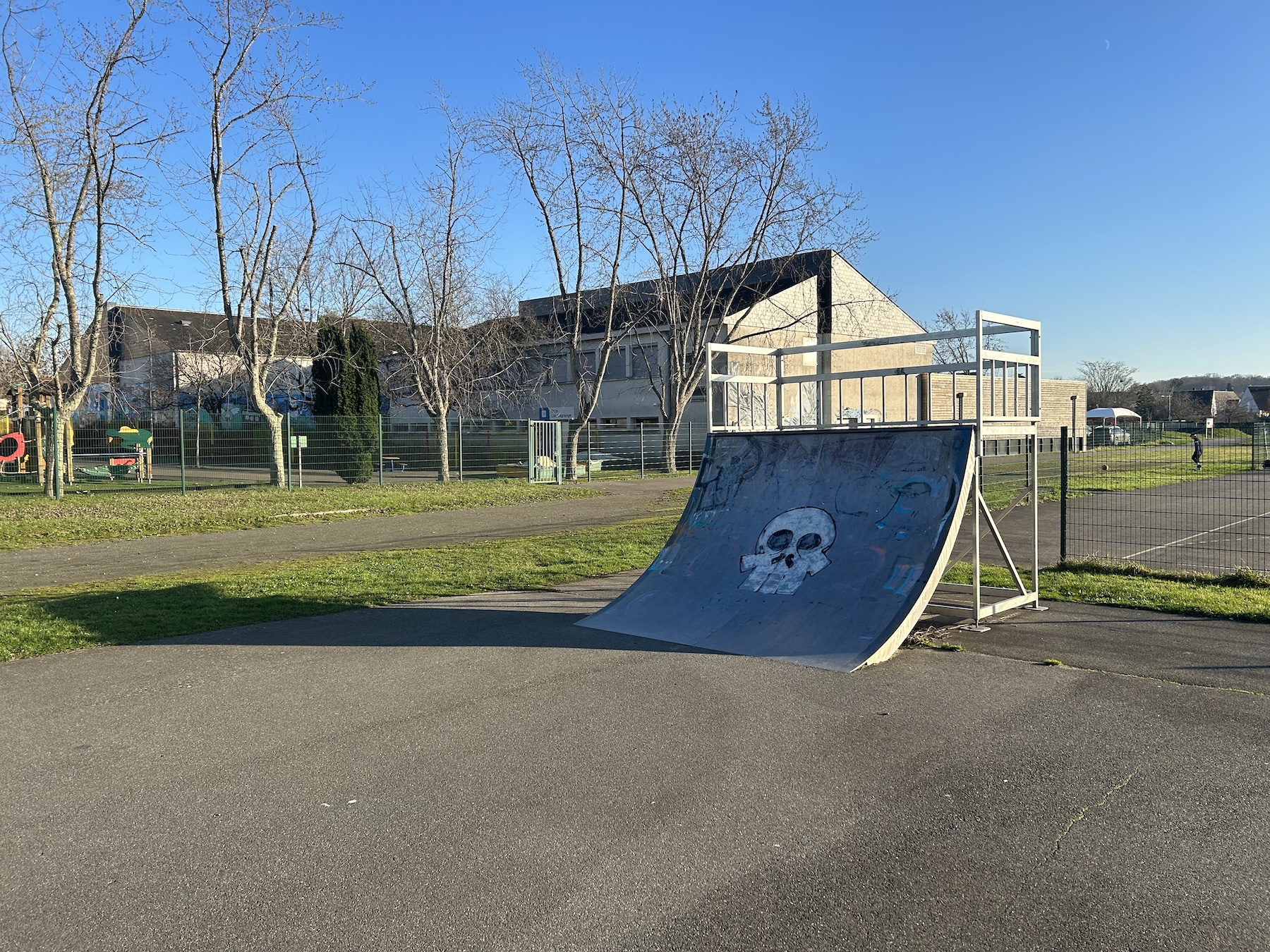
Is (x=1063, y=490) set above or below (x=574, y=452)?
below

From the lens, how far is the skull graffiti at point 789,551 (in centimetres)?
740

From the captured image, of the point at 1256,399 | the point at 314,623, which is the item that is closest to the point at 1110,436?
the point at 314,623

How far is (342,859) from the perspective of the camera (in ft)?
11.3

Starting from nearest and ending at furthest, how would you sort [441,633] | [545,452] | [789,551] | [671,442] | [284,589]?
[441,633] < [789,551] < [284,589] < [545,452] < [671,442]

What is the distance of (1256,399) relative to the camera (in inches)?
5251

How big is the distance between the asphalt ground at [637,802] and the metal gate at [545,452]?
21.7 metres

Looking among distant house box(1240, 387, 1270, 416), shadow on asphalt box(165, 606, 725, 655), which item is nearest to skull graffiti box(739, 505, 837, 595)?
shadow on asphalt box(165, 606, 725, 655)

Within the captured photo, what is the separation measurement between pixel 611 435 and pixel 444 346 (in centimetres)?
Result: 732

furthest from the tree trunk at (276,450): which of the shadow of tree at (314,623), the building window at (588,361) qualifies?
the building window at (588,361)

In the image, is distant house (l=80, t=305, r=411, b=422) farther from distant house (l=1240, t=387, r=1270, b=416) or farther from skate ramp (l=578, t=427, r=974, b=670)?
distant house (l=1240, t=387, r=1270, b=416)

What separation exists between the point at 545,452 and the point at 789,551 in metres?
22.6

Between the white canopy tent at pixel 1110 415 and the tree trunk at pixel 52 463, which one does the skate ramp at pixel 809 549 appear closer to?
the tree trunk at pixel 52 463

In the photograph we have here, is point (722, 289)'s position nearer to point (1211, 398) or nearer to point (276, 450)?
point (276, 450)

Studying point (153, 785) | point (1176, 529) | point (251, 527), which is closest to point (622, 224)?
point (251, 527)
